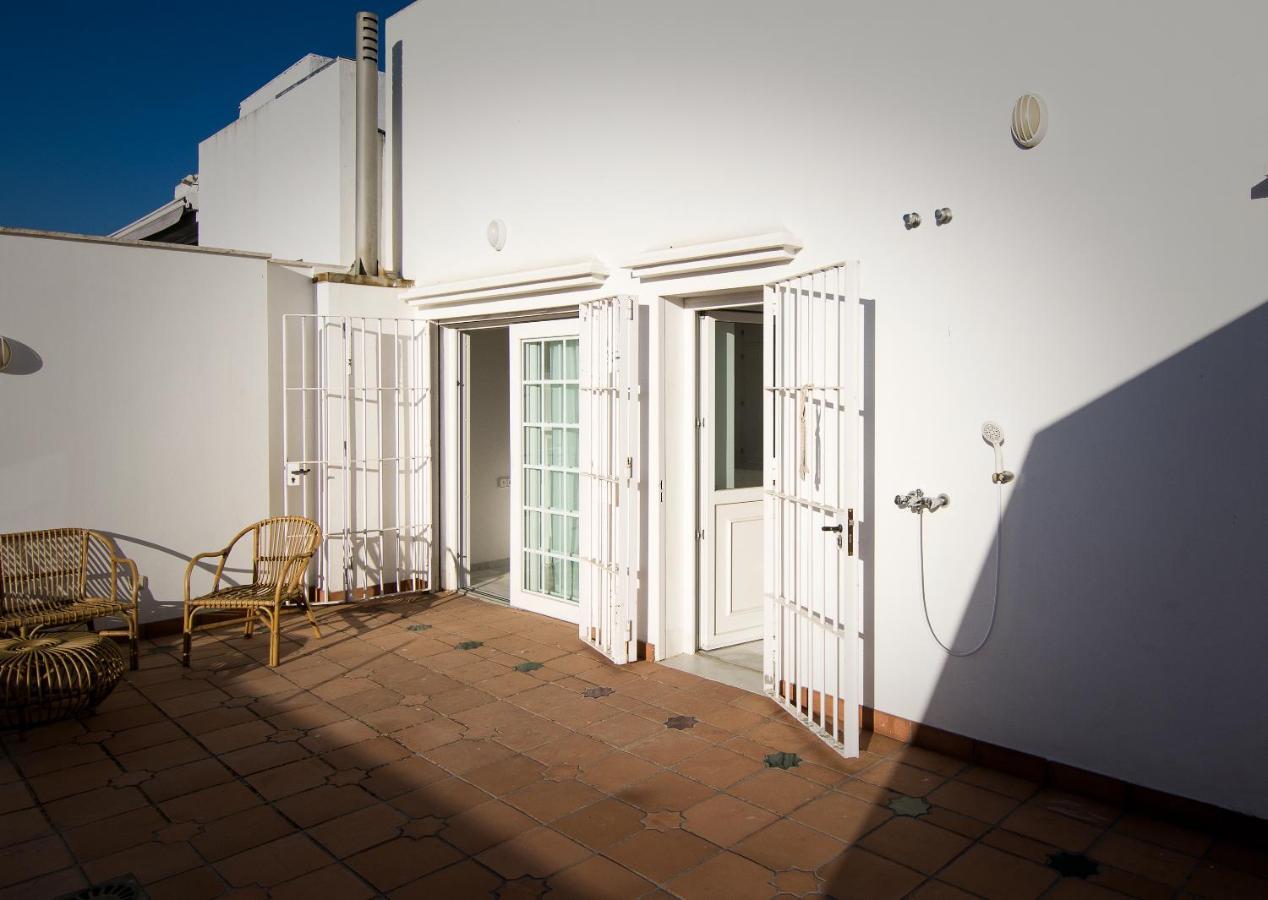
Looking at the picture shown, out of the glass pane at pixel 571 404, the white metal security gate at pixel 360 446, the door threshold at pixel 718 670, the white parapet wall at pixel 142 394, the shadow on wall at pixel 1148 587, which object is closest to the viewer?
the shadow on wall at pixel 1148 587

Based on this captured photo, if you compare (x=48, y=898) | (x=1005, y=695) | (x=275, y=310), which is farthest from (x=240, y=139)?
(x=1005, y=695)

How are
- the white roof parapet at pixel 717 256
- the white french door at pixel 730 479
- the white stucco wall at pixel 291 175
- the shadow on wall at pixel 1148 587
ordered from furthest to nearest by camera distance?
1. the white stucco wall at pixel 291 175
2. the white french door at pixel 730 479
3. the white roof parapet at pixel 717 256
4. the shadow on wall at pixel 1148 587

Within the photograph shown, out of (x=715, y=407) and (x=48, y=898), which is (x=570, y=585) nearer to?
(x=715, y=407)

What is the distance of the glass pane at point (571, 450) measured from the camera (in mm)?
5844

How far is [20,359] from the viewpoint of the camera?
5109 mm

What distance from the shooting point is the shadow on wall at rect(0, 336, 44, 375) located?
199 inches

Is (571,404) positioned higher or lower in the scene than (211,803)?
higher

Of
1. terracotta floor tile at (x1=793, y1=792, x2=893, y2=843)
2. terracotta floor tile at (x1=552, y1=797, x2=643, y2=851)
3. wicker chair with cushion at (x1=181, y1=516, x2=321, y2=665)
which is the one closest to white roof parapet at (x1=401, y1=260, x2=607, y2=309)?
wicker chair with cushion at (x1=181, y1=516, x2=321, y2=665)

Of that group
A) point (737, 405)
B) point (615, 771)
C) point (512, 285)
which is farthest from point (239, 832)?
point (512, 285)

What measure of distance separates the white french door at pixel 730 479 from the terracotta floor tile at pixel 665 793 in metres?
1.63

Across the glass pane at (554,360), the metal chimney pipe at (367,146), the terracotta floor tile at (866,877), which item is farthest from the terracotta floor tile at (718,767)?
the metal chimney pipe at (367,146)

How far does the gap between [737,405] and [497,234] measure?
2.06m

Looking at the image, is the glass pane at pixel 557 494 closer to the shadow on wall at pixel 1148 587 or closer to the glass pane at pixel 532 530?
the glass pane at pixel 532 530

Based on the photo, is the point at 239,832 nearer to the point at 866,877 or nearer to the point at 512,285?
the point at 866,877
